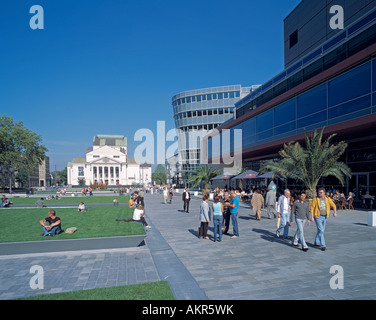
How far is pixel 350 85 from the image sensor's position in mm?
18000

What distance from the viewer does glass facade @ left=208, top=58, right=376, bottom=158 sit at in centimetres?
1670

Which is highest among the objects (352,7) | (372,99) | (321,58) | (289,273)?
(352,7)

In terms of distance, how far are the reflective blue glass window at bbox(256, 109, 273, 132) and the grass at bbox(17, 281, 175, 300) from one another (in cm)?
2563

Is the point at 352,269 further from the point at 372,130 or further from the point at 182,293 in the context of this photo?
the point at 372,130

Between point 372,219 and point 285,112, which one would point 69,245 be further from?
point 285,112

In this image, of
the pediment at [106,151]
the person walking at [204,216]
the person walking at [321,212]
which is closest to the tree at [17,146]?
the person walking at [204,216]

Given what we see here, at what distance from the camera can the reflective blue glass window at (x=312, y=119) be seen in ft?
67.7

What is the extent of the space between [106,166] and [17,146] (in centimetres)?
6384

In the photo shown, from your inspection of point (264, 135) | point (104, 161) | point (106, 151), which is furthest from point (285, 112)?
point (106, 151)

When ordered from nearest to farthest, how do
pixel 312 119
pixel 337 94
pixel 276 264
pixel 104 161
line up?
pixel 276 264, pixel 337 94, pixel 312 119, pixel 104 161

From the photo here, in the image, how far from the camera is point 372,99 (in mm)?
16172

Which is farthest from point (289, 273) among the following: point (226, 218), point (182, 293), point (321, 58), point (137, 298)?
point (321, 58)

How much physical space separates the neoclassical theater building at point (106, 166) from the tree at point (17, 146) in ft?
178
